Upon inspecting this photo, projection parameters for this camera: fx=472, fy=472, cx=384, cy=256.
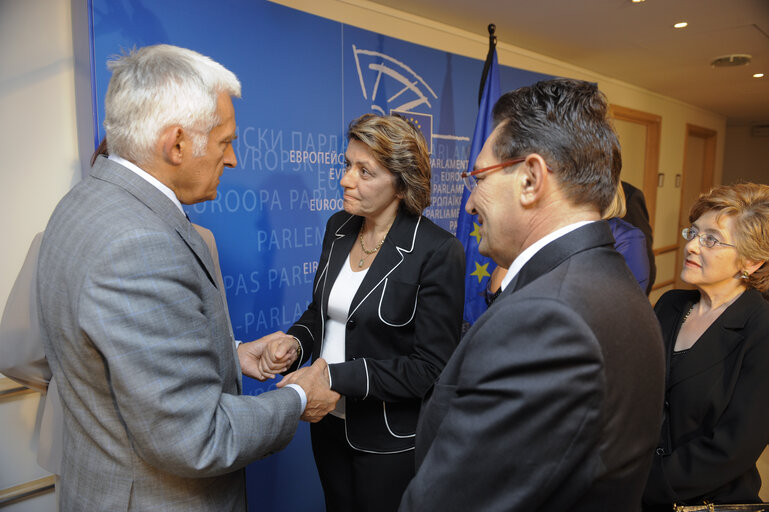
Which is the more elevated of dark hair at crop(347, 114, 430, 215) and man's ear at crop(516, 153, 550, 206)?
dark hair at crop(347, 114, 430, 215)

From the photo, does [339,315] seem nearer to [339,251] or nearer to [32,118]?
[339,251]

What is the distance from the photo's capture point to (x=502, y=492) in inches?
26.5

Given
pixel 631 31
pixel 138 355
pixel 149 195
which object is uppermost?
pixel 631 31

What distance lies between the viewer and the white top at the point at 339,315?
4.99ft

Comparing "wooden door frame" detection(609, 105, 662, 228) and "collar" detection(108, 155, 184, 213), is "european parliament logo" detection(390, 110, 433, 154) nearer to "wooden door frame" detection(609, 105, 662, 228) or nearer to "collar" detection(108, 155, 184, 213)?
"collar" detection(108, 155, 184, 213)

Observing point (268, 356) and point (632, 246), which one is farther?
point (632, 246)

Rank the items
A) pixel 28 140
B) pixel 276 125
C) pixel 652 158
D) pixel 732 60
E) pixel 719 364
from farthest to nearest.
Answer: pixel 652 158 < pixel 732 60 < pixel 276 125 < pixel 28 140 < pixel 719 364

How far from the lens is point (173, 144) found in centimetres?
93

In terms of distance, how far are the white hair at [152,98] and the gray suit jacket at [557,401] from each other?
2.31 ft

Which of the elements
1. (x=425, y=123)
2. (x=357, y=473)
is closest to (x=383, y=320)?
(x=357, y=473)

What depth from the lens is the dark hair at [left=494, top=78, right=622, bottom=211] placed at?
81 cm

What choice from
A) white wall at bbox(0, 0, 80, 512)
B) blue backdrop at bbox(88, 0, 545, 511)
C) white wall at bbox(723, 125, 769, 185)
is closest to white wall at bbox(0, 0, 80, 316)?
Result: white wall at bbox(0, 0, 80, 512)

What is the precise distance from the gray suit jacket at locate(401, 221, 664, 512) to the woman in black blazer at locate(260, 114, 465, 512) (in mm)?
667

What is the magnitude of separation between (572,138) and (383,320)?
823 millimetres
